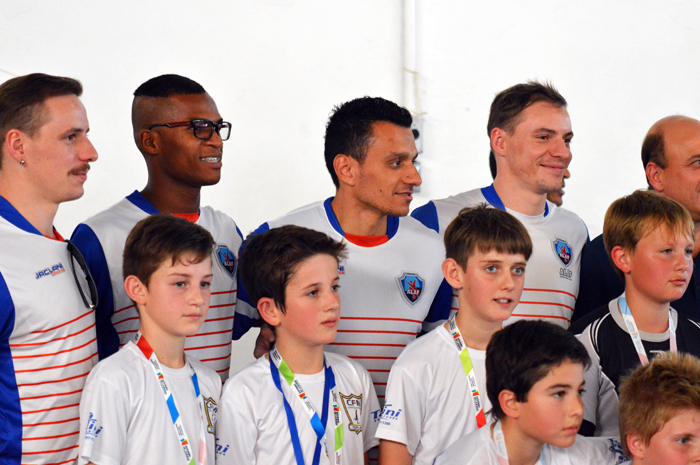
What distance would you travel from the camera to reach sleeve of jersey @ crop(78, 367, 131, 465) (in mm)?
1879

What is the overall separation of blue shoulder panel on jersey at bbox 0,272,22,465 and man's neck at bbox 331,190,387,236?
3.83 feet

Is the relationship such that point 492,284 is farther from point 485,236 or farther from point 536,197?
point 536,197

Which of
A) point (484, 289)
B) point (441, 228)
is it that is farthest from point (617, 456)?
point (441, 228)

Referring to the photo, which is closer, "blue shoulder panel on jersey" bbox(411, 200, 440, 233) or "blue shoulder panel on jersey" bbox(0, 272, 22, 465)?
"blue shoulder panel on jersey" bbox(0, 272, 22, 465)

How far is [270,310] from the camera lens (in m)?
2.29

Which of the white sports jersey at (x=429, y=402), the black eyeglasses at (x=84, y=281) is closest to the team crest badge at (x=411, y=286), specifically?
the white sports jersey at (x=429, y=402)

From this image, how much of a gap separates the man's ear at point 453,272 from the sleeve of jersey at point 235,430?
2.53ft

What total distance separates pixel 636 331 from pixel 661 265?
241 millimetres

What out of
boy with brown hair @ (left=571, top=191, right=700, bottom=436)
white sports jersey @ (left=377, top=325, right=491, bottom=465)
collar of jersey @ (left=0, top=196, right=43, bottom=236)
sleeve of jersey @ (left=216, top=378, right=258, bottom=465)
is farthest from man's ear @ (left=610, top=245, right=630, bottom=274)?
collar of jersey @ (left=0, top=196, right=43, bottom=236)

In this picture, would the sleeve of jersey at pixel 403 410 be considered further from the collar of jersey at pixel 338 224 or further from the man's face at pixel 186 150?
the man's face at pixel 186 150

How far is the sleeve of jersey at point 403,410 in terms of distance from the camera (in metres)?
2.15

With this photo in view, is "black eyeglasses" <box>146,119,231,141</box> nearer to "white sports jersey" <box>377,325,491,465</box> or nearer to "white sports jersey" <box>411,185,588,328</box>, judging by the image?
"white sports jersey" <box>411,185,588,328</box>

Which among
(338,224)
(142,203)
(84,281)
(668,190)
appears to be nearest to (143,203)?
(142,203)

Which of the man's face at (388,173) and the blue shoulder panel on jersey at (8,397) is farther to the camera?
the man's face at (388,173)
